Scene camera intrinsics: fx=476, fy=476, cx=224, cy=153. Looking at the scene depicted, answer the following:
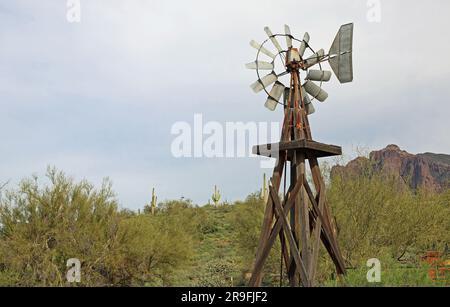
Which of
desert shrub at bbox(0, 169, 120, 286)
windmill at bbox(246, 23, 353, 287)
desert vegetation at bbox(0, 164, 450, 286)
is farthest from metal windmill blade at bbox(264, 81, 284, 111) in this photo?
desert shrub at bbox(0, 169, 120, 286)

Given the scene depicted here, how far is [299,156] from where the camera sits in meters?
8.58

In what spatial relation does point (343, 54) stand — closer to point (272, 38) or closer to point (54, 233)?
point (272, 38)

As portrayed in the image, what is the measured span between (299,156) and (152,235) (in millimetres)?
10159

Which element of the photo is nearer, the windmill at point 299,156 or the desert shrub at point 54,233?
the windmill at point 299,156

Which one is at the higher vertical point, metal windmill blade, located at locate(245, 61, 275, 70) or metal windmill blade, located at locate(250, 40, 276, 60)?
metal windmill blade, located at locate(250, 40, 276, 60)

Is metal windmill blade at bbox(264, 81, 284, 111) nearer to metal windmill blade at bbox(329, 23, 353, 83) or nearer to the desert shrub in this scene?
metal windmill blade at bbox(329, 23, 353, 83)

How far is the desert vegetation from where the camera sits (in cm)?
1386

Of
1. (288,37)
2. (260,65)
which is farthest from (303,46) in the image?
(260,65)

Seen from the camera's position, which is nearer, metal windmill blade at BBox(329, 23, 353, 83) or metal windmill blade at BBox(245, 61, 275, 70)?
metal windmill blade at BBox(329, 23, 353, 83)

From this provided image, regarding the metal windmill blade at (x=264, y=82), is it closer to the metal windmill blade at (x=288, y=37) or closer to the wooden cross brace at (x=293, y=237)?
the metal windmill blade at (x=288, y=37)

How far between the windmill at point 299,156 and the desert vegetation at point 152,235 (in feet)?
11.6

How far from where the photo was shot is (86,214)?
1520cm

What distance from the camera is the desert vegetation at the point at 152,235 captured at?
1386cm

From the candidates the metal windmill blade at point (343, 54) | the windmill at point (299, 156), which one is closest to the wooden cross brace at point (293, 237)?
the windmill at point (299, 156)
